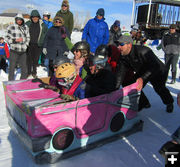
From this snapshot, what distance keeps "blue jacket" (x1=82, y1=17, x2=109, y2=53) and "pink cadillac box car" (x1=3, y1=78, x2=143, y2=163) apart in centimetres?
235

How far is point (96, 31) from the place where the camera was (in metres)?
4.64

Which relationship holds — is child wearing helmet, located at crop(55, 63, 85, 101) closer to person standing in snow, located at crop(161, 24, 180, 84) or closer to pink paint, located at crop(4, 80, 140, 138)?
pink paint, located at crop(4, 80, 140, 138)

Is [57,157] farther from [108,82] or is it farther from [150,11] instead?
[150,11]

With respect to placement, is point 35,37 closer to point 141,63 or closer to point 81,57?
point 81,57

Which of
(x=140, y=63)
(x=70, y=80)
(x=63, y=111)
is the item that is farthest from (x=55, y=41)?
(x=63, y=111)

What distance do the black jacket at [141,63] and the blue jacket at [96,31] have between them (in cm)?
158

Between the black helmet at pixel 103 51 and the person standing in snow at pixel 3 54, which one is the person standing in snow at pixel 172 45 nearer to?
the black helmet at pixel 103 51

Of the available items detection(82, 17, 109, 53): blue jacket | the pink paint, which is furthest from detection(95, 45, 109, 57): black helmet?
detection(82, 17, 109, 53): blue jacket

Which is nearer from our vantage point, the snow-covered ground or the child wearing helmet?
the snow-covered ground

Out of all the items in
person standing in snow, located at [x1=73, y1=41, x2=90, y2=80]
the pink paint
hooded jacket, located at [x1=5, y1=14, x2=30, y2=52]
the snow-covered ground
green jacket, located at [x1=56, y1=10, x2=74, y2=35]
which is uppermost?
green jacket, located at [x1=56, y1=10, x2=74, y2=35]

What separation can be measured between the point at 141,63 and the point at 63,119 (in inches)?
70.6

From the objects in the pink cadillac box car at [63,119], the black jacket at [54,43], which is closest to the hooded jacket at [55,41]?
the black jacket at [54,43]

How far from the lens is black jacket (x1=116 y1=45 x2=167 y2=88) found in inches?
120

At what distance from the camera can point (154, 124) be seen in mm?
3342
